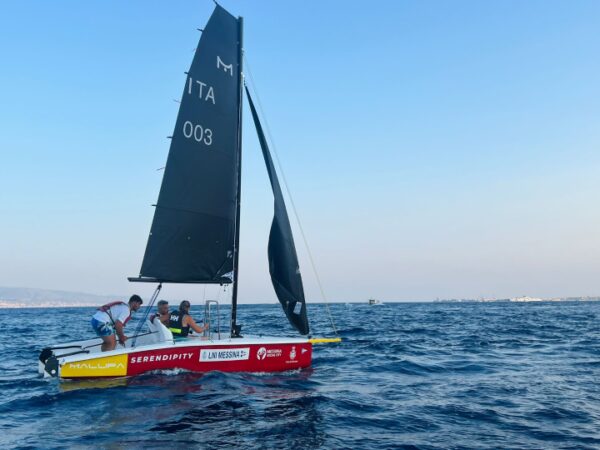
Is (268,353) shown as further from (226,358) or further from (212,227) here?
(212,227)

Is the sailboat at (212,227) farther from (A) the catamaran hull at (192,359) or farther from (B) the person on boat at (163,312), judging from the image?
(B) the person on boat at (163,312)

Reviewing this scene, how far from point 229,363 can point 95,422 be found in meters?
4.60

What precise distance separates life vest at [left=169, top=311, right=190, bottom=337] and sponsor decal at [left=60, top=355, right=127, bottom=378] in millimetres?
2169

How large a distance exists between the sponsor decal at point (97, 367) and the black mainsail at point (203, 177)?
2.30m

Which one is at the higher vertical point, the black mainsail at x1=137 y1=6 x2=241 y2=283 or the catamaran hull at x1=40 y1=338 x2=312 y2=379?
the black mainsail at x1=137 y1=6 x2=241 y2=283

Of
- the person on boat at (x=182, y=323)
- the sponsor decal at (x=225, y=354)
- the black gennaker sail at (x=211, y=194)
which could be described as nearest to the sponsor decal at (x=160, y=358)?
the sponsor decal at (x=225, y=354)

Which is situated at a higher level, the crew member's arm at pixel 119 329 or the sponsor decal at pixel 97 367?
the crew member's arm at pixel 119 329

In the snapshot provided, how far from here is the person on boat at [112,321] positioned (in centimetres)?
1262

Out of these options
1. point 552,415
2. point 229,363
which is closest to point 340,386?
point 229,363

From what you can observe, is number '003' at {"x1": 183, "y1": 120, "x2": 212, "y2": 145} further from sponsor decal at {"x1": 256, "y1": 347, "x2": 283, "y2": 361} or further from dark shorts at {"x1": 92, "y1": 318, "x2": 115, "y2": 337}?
sponsor decal at {"x1": 256, "y1": 347, "x2": 283, "y2": 361}

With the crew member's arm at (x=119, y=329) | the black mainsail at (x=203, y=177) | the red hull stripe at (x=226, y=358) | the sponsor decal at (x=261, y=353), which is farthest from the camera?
the black mainsail at (x=203, y=177)

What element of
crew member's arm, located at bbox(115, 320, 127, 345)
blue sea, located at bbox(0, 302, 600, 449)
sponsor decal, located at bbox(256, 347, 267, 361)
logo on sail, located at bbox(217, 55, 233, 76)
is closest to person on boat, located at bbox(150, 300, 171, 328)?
crew member's arm, located at bbox(115, 320, 127, 345)

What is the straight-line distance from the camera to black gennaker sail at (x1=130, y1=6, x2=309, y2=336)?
13820 mm

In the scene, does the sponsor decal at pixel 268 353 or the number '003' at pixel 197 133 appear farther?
the number '003' at pixel 197 133
